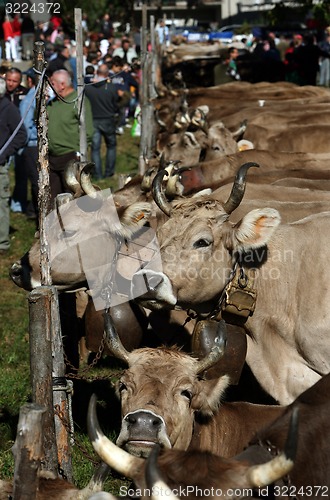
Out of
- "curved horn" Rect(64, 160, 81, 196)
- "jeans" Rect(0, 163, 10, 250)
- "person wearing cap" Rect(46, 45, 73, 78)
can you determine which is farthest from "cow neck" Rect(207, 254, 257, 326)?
"person wearing cap" Rect(46, 45, 73, 78)

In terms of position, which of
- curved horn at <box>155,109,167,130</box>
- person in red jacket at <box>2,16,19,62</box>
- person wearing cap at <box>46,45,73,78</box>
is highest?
person wearing cap at <box>46,45,73,78</box>

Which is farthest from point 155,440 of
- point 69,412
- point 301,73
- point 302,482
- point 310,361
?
point 301,73

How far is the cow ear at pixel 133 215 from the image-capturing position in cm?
701

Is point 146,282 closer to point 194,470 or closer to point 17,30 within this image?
point 194,470

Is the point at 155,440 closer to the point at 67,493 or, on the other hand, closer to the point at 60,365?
the point at 67,493

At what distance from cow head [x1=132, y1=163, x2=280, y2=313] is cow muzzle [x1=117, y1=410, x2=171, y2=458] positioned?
178 centimetres

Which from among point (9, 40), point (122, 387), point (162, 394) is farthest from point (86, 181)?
point (9, 40)

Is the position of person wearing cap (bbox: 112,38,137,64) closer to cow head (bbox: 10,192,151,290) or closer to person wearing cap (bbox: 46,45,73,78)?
person wearing cap (bbox: 46,45,73,78)

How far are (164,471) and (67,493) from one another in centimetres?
80

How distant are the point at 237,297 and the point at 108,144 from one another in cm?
1089

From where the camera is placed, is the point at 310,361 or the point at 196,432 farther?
the point at 310,361

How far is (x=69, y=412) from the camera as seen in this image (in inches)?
210

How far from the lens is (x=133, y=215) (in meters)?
7.02

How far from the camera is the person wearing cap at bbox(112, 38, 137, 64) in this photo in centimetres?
2675
